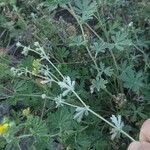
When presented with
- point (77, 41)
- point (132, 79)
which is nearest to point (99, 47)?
point (77, 41)

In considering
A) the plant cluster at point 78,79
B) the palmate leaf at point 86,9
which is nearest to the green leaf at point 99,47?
the plant cluster at point 78,79

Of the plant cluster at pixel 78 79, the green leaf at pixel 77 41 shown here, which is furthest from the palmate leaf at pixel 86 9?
the green leaf at pixel 77 41

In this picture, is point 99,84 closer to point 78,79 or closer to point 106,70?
point 106,70

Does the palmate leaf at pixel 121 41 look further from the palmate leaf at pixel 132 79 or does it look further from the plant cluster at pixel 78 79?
the palmate leaf at pixel 132 79

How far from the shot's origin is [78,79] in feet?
9.09

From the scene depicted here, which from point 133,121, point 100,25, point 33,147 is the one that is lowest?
point 133,121

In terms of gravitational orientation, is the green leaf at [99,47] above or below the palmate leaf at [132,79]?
above

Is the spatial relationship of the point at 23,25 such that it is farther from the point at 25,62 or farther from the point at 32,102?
the point at 32,102

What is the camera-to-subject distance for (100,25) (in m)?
2.68

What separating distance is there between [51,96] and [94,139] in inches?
12.7

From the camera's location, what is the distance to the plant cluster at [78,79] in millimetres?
2400

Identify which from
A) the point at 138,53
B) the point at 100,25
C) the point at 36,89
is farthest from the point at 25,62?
the point at 138,53

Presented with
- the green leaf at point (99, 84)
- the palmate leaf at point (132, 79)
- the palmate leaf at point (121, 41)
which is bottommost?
the palmate leaf at point (132, 79)

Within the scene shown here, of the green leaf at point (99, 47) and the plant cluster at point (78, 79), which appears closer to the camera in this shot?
the plant cluster at point (78, 79)
